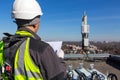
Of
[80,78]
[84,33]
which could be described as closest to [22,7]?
[80,78]

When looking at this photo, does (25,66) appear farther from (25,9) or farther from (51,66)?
(25,9)

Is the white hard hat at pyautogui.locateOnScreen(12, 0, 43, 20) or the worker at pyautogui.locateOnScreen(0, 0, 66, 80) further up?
the white hard hat at pyautogui.locateOnScreen(12, 0, 43, 20)

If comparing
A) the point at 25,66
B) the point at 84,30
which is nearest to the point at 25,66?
the point at 25,66

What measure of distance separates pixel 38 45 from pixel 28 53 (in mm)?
117

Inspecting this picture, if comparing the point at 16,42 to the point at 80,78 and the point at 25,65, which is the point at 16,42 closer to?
the point at 25,65

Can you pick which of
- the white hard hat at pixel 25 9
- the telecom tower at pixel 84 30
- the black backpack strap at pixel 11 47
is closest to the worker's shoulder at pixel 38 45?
the black backpack strap at pixel 11 47

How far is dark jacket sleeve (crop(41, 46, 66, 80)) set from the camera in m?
2.82

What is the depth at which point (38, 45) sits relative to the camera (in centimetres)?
287

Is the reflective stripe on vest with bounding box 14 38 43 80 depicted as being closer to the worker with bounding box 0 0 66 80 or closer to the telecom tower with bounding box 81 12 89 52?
the worker with bounding box 0 0 66 80

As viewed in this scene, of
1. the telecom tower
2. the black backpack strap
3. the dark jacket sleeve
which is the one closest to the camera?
the dark jacket sleeve

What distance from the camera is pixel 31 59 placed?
288 centimetres

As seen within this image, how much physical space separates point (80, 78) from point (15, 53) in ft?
28.8

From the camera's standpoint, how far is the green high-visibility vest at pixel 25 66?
2.86 metres

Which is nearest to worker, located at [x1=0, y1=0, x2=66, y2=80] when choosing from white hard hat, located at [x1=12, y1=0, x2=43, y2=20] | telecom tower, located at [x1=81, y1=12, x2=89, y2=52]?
white hard hat, located at [x1=12, y1=0, x2=43, y2=20]
